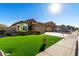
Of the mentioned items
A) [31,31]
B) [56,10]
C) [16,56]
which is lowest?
[16,56]

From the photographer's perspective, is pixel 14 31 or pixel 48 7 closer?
pixel 48 7

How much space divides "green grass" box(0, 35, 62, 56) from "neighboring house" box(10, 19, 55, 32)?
22 centimetres

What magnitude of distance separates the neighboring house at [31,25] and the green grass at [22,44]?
8.7 inches

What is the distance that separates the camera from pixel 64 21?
4992 millimetres

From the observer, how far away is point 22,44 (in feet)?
16.0

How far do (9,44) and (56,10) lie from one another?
154 cm

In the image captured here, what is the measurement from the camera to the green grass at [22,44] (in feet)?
14.8

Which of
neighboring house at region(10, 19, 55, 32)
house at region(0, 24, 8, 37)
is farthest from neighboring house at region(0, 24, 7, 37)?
neighboring house at region(10, 19, 55, 32)

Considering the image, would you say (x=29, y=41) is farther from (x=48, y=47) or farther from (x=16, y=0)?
(x=16, y=0)

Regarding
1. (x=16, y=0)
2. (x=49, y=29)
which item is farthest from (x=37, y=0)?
(x=49, y=29)

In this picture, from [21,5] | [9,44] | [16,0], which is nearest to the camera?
[16,0]

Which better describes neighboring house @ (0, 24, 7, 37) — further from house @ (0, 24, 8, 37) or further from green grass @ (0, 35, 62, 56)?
green grass @ (0, 35, 62, 56)

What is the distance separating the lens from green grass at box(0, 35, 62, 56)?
4.51 metres

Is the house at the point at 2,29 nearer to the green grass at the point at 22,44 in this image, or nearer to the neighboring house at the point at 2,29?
the neighboring house at the point at 2,29
